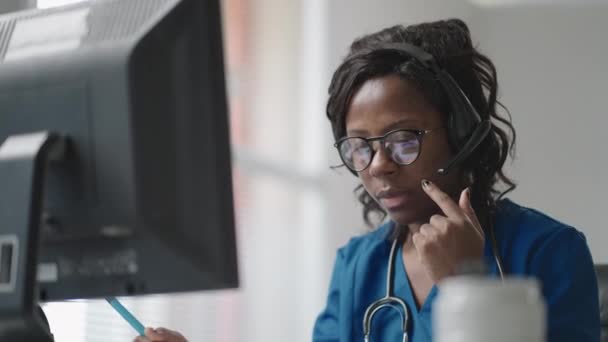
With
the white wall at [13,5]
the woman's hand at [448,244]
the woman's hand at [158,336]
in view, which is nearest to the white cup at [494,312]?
the woman's hand at [448,244]

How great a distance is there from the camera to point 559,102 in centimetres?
304

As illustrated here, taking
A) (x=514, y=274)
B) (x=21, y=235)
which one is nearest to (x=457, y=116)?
(x=514, y=274)

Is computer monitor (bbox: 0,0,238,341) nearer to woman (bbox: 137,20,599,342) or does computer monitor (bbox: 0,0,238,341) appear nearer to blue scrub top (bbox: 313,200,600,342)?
woman (bbox: 137,20,599,342)

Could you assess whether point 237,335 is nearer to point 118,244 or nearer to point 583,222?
point 583,222

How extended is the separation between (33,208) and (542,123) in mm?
2501

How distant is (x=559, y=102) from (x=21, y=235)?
2543 millimetres

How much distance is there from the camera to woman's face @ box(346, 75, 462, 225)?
141 cm

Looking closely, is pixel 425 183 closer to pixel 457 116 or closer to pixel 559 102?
pixel 457 116

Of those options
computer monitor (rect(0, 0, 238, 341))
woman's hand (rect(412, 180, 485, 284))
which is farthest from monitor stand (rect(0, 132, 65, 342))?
woman's hand (rect(412, 180, 485, 284))

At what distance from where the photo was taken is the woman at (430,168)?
54.0 inches

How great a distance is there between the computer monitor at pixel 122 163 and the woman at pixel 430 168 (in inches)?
18.4

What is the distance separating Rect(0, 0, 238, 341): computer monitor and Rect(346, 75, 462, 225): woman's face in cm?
57

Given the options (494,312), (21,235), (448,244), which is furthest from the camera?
(448,244)

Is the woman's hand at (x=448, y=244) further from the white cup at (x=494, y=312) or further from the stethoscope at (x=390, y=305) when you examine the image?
the white cup at (x=494, y=312)
